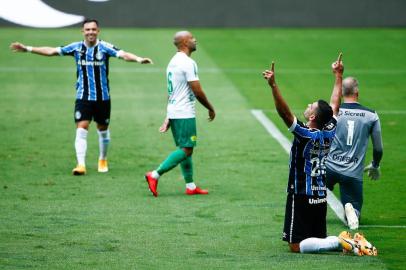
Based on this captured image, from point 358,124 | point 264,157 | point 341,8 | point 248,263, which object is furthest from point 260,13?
point 248,263

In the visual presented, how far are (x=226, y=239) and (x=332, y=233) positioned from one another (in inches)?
50.9

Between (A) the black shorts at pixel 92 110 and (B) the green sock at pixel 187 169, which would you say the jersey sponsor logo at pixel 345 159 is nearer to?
(B) the green sock at pixel 187 169

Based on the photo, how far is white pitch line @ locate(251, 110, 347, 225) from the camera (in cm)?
1344

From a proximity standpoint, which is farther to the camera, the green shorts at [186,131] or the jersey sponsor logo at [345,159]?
the green shorts at [186,131]

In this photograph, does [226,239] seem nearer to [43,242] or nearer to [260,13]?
[43,242]

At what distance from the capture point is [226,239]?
11.8 m

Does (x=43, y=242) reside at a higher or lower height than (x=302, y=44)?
lower

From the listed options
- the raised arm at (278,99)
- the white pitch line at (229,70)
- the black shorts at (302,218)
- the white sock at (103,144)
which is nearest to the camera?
the raised arm at (278,99)

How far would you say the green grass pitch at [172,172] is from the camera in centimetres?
1112

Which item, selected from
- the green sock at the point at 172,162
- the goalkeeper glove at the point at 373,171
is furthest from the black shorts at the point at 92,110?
the goalkeeper glove at the point at 373,171

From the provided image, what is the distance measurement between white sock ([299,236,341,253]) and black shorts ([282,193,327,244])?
0.11m

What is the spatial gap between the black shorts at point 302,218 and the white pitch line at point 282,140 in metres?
1.61

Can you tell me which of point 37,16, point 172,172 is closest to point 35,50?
point 172,172

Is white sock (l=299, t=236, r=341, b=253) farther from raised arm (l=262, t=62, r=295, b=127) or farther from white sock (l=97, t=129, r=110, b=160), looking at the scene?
white sock (l=97, t=129, r=110, b=160)
